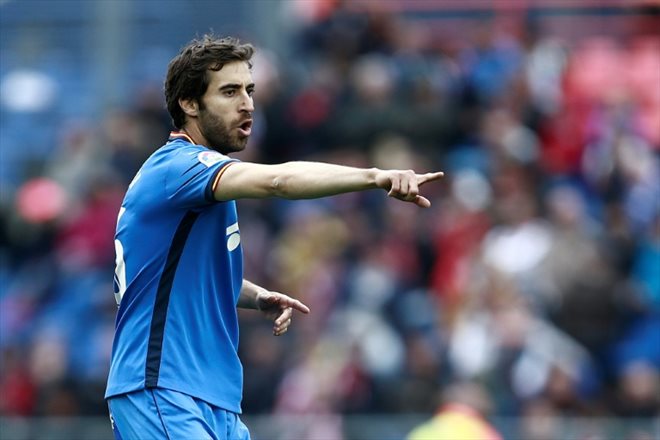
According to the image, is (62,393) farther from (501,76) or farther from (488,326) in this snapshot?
(501,76)

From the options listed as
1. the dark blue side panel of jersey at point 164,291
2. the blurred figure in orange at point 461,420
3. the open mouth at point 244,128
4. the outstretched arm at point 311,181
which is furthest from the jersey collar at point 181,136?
the blurred figure in orange at point 461,420

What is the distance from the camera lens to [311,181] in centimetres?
523

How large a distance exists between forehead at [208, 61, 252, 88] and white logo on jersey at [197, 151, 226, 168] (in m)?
0.37

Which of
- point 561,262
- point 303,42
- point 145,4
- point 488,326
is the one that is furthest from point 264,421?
point 145,4

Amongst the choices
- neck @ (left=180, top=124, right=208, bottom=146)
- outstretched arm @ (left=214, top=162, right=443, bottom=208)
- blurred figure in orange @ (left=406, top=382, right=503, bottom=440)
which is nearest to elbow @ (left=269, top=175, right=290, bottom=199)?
outstretched arm @ (left=214, top=162, right=443, bottom=208)

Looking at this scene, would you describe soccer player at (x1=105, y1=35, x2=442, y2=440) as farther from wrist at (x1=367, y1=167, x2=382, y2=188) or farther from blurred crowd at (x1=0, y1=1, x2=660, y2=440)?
blurred crowd at (x1=0, y1=1, x2=660, y2=440)

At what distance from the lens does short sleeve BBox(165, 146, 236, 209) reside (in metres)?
5.55

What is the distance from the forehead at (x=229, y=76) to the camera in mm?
5949

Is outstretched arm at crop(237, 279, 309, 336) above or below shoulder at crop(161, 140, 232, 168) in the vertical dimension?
below

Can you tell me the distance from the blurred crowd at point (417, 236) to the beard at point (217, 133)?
4.90m

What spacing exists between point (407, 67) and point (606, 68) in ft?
7.08

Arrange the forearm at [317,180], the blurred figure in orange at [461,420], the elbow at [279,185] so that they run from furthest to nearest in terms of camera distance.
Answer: the blurred figure in orange at [461,420] → the elbow at [279,185] → the forearm at [317,180]

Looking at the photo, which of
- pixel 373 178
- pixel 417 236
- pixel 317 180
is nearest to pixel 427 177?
pixel 373 178

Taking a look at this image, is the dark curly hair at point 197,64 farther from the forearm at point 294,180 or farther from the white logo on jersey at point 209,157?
the forearm at point 294,180
